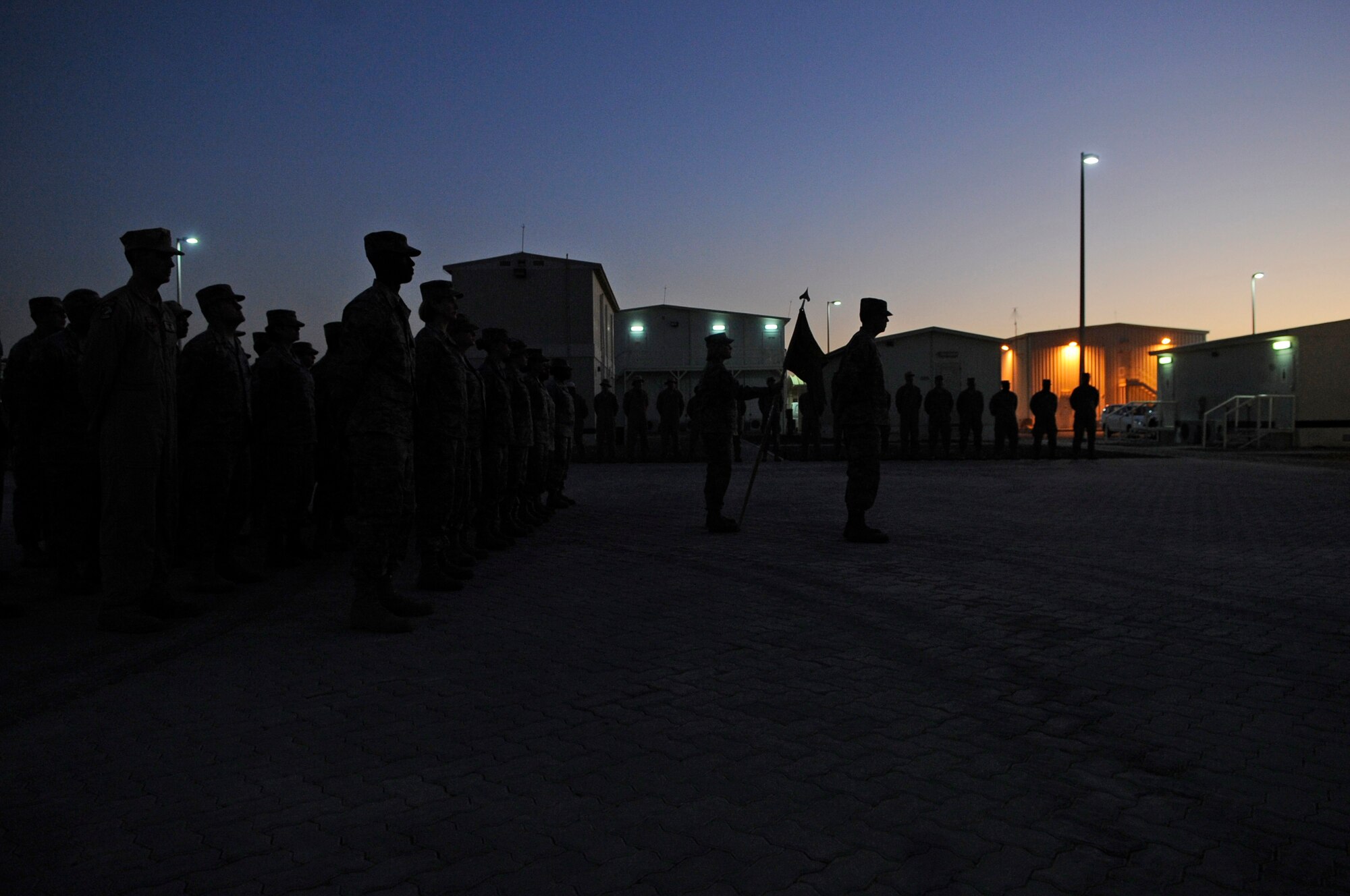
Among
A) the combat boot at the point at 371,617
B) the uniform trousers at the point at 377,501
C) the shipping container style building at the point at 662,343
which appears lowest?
the combat boot at the point at 371,617

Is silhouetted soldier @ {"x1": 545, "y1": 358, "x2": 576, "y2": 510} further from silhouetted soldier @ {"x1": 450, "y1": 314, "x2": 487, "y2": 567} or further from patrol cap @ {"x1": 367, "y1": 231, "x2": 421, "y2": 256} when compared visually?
patrol cap @ {"x1": 367, "y1": 231, "x2": 421, "y2": 256}

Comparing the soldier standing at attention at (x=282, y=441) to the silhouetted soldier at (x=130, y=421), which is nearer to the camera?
the silhouetted soldier at (x=130, y=421)

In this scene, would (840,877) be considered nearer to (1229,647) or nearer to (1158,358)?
(1229,647)

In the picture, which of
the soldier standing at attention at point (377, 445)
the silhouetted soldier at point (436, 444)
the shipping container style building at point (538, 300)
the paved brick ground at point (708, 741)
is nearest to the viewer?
the paved brick ground at point (708, 741)

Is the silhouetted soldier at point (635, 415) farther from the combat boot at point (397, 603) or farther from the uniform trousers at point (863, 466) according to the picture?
the combat boot at point (397, 603)

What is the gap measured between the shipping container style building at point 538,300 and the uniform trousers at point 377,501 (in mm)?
26376

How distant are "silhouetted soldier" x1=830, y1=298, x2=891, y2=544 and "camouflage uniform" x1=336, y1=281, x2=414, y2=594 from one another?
15.5ft

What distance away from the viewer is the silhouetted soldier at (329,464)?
8.49 meters

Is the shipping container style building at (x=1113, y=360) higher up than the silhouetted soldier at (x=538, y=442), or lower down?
higher up

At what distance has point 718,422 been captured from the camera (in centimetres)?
944

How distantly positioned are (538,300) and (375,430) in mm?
27272

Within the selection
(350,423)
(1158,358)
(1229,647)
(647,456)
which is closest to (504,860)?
(350,423)

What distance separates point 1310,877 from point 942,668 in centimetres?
199

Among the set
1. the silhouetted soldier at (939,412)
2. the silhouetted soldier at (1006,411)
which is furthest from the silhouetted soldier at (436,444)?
the silhouetted soldier at (1006,411)
